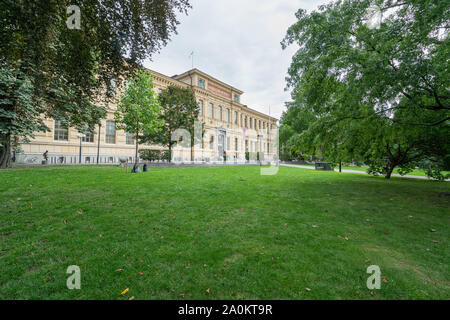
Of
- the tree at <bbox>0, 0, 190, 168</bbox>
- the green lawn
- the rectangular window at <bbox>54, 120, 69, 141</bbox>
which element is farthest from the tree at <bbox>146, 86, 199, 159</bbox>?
the green lawn

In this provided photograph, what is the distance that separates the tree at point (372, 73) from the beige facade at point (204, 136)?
22.6 meters

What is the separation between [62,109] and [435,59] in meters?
19.5

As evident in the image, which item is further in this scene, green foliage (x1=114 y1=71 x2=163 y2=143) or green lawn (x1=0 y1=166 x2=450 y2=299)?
green foliage (x1=114 y1=71 x2=163 y2=143)

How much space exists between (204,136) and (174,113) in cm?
1226

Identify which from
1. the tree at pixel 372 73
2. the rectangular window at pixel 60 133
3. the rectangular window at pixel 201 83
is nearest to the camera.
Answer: the tree at pixel 372 73

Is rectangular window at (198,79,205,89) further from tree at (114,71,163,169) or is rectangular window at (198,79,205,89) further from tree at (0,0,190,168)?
tree at (0,0,190,168)

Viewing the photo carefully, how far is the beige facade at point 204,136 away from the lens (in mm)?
19875

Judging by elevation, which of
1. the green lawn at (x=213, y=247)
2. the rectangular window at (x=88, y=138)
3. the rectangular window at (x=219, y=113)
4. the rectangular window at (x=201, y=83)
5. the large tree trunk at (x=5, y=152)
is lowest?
the green lawn at (x=213, y=247)

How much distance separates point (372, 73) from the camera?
602 centimetres

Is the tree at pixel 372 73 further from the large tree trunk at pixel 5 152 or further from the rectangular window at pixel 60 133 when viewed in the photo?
the rectangular window at pixel 60 133

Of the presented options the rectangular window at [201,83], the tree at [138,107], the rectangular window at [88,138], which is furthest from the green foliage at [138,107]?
the rectangular window at [201,83]

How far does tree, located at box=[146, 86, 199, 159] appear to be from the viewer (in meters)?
21.4

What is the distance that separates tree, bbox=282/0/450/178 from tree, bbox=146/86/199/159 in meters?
14.9

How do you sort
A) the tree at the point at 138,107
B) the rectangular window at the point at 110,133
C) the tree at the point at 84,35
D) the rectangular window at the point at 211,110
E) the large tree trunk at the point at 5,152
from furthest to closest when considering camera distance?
the rectangular window at the point at 211,110 < the rectangular window at the point at 110,133 < the tree at the point at 138,107 < the large tree trunk at the point at 5,152 < the tree at the point at 84,35
